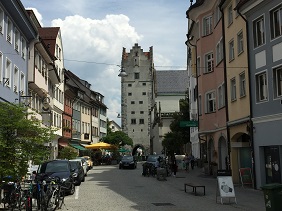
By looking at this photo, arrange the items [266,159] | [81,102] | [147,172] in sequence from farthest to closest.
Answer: [81,102], [147,172], [266,159]

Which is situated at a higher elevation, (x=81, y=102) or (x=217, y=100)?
(x=81, y=102)

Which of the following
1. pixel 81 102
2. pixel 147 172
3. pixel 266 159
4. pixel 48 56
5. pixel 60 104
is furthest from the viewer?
pixel 81 102

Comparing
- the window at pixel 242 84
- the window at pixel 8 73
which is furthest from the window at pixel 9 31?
the window at pixel 242 84

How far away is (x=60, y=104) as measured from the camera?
176ft

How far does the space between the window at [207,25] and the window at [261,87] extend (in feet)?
38.2

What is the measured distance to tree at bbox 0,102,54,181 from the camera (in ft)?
48.7

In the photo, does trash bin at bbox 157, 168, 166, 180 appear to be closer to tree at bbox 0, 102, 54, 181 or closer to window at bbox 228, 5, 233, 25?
window at bbox 228, 5, 233, 25

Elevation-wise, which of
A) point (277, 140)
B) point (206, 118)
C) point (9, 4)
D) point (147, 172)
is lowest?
point (147, 172)

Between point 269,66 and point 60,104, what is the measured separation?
120ft

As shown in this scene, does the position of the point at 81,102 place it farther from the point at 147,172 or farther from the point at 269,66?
the point at 269,66

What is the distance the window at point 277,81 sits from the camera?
67.5 feet

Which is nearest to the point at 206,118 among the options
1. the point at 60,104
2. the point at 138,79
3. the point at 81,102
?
the point at 60,104

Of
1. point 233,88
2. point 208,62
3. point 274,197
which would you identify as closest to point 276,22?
point 233,88

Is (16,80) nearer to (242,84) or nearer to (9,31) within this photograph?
(9,31)
